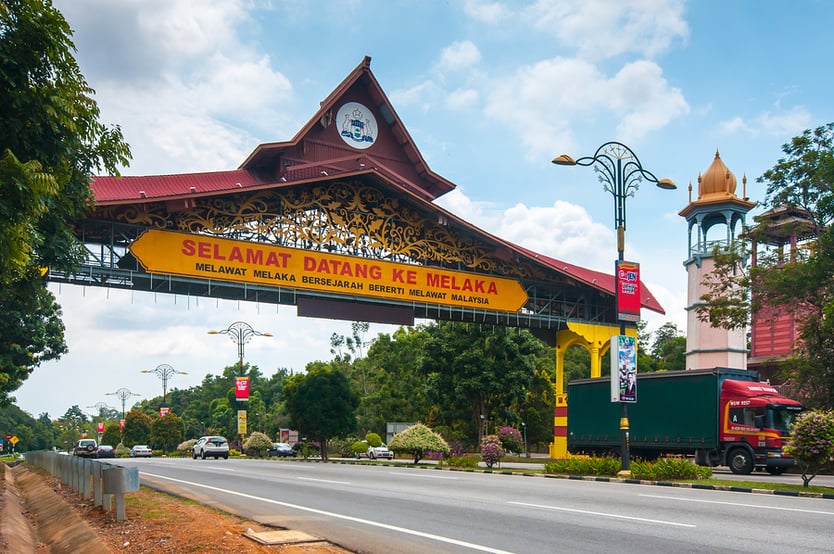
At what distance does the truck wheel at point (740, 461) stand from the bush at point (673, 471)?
517cm

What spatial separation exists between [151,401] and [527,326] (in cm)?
15260

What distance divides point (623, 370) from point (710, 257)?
71.7 feet

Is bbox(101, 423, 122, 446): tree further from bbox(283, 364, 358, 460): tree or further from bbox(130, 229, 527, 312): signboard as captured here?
bbox(130, 229, 527, 312): signboard

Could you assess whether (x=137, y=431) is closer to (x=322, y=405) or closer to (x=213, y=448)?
(x=213, y=448)

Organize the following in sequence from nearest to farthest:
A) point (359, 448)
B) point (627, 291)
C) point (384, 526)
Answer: point (384, 526) → point (627, 291) → point (359, 448)

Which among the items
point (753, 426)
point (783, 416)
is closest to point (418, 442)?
point (753, 426)

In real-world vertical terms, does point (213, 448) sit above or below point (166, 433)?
above

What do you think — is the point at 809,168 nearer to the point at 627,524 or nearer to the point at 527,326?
the point at 527,326

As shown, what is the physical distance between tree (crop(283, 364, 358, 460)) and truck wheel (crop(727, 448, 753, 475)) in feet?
79.2

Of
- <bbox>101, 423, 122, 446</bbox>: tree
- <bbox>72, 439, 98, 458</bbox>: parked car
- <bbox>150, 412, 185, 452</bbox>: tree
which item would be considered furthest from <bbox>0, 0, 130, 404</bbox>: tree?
<bbox>101, 423, 122, 446</bbox>: tree

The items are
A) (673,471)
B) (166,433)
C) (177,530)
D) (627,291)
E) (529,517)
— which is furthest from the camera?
(166,433)

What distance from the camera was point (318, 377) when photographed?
46406mm

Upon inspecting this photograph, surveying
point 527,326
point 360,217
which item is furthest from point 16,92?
point 527,326

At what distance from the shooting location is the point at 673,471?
2217 cm
